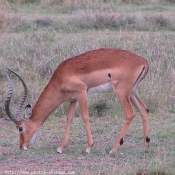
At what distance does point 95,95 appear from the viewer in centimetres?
902

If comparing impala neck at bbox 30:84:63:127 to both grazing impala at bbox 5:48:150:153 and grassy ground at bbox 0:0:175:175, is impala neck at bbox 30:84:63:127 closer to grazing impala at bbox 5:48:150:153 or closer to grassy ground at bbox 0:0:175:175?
grazing impala at bbox 5:48:150:153

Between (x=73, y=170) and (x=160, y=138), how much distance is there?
5.80 ft

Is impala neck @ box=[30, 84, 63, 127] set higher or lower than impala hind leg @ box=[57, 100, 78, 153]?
higher

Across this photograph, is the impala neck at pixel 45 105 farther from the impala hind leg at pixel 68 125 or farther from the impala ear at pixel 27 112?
the impala hind leg at pixel 68 125

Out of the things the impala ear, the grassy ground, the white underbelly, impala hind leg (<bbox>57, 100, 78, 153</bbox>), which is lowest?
the grassy ground

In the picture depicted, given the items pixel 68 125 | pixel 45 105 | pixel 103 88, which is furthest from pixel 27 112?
pixel 103 88

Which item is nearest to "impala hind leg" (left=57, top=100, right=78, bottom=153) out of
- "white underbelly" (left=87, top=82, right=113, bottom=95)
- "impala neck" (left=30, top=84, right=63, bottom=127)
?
"impala neck" (left=30, top=84, right=63, bottom=127)

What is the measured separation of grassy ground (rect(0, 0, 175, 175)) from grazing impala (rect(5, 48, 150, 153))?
0.90ft

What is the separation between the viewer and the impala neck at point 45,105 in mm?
6641

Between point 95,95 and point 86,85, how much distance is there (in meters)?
2.51

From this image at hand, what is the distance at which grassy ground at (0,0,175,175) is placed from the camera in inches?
239

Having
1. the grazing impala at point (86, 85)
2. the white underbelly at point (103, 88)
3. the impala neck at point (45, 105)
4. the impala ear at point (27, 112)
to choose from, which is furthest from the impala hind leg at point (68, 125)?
the impala ear at point (27, 112)

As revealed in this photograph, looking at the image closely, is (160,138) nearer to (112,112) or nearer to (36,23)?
(112,112)

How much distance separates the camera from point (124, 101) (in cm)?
649
